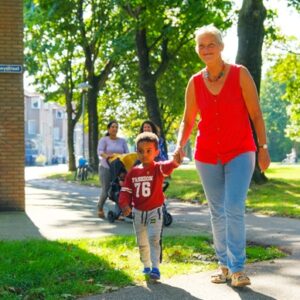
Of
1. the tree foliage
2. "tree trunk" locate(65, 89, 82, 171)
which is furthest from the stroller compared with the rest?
"tree trunk" locate(65, 89, 82, 171)

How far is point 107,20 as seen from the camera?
31.6 m

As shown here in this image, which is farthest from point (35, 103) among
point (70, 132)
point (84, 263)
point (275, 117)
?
point (84, 263)

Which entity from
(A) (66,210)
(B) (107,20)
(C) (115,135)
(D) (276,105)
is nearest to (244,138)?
(C) (115,135)

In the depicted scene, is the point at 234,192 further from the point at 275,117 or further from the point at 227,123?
the point at 275,117

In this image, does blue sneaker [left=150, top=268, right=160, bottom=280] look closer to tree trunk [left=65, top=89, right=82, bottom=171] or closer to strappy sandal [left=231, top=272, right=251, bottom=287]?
strappy sandal [left=231, top=272, right=251, bottom=287]

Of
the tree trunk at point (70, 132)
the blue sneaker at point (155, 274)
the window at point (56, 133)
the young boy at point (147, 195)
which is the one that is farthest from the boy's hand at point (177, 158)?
the window at point (56, 133)

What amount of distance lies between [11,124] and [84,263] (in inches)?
263

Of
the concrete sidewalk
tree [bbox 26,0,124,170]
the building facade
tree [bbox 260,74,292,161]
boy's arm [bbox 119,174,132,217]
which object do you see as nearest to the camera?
the concrete sidewalk

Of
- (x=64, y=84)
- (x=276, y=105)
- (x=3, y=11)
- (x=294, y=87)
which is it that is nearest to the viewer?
(x=3, y=11)

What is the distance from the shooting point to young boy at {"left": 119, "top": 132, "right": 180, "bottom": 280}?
5598 millimetres

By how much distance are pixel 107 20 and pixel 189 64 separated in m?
→ 5.07

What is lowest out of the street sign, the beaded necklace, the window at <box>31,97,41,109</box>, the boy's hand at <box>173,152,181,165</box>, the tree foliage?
the boy's hand at <box>173,152,181,165</box>

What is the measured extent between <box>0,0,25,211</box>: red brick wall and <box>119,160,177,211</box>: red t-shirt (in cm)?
704

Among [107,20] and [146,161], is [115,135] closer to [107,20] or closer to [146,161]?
[146,161]
